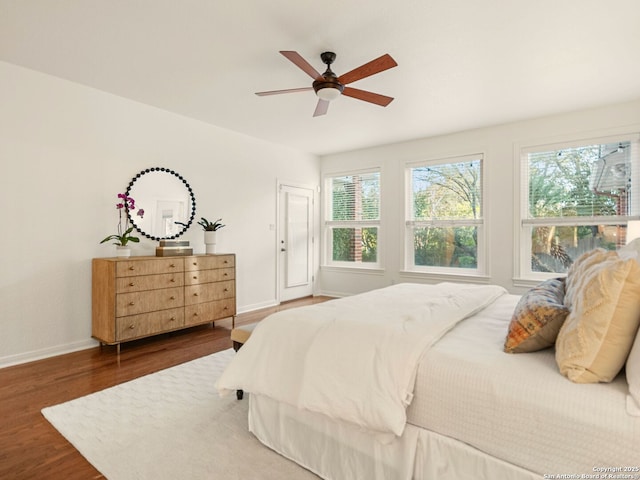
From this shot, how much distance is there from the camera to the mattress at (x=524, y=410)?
1.07 m

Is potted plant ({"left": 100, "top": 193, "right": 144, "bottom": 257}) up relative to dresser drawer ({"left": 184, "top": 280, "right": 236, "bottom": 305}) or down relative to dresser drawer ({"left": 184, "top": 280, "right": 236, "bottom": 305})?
up

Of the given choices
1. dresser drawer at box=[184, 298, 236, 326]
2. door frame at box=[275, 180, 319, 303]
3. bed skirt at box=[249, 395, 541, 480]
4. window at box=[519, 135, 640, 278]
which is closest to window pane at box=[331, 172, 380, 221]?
door frame at box=[275, 180, 319, 303]

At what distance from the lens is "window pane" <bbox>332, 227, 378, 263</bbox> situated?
5922mm

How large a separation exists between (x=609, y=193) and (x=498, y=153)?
1.30 metres

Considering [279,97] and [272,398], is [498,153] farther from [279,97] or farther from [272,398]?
[272,398]

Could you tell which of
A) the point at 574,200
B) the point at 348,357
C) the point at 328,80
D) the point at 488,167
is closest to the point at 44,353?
the point at 348,357

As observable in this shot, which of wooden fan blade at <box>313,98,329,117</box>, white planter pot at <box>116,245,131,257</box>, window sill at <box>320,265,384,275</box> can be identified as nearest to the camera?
wooden fan blade at <box>313,98,329,117</box>

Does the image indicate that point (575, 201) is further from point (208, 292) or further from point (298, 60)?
point (208, 292)

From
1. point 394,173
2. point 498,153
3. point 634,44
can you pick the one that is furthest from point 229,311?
point 634,44

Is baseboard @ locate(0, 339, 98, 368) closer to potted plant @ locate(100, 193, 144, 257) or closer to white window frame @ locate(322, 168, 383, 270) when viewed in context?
potted plant @ locate(100, 193, 144, 257)

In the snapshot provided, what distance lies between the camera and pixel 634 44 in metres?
2.69

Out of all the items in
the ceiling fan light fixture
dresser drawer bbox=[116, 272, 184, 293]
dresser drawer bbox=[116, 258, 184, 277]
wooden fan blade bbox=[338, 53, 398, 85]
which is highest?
wooden fan blade bbox=[338, 53, 398, 85]

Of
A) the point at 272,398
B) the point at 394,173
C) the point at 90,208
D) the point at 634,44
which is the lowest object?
the point at 272,398

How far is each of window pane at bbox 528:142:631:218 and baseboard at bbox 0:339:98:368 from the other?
5355mm
